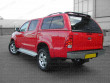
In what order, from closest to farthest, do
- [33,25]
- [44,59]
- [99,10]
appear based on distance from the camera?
[44,59] < [33,25] < [99,10]

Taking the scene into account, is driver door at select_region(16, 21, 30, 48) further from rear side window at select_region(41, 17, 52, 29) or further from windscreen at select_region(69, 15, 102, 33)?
windscreen at select_region(69, 15, 102, 33)

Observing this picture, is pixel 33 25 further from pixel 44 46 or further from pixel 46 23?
pixel 44 46

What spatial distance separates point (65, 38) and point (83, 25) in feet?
2.98

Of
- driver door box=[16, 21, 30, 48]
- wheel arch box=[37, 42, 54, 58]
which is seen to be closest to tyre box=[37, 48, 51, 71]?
wheel arch box=[37, 42, 54, 58]

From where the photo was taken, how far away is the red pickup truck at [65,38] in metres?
3.75

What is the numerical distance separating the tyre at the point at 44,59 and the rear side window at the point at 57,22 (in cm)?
84

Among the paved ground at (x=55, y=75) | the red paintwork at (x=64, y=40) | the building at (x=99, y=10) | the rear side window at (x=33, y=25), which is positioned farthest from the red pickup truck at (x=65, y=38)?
the building at (x=99, y=10)

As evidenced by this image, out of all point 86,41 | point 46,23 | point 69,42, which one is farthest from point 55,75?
point 46,23

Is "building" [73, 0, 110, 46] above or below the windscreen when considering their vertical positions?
above

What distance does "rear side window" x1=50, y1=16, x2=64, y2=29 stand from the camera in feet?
13.2

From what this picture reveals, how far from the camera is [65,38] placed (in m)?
3.71

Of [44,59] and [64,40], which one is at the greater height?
[64,40]

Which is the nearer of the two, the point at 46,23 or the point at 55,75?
the point at 55,75

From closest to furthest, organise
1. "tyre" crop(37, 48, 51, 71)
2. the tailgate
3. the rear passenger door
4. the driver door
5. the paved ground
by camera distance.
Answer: the paved ground → the tailgate → "tyre" crop(37, 48, 51, 71) → the rear passenger door → the driver door
